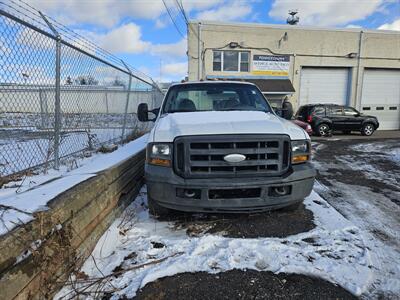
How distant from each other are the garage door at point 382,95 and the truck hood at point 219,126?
890 inches

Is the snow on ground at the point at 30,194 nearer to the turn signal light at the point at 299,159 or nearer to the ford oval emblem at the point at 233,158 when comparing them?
the ford oval emblem at the point at 233,158

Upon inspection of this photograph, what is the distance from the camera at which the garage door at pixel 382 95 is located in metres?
23.3

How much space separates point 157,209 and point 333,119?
16.4 metres

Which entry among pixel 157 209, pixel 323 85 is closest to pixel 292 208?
pixel 157 209

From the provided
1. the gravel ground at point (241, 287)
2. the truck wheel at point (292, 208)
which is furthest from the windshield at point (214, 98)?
the gravel ground at point (241, 287)

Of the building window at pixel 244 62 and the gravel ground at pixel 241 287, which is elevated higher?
the building window at pixel 244 62

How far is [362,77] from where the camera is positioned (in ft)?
74.8

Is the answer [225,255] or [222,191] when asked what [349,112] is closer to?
[222,191]

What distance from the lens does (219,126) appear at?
3.60 meters

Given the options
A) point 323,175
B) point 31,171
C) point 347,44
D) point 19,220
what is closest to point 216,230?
point 19,220

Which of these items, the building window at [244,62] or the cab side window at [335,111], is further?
the building window at [244,62]

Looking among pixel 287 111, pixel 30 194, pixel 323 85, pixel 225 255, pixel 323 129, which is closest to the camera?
pixel 30 194

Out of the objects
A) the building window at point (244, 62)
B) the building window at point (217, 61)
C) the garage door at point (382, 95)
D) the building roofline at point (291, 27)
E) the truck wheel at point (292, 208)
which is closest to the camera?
the truck wheel at point (292, 208)

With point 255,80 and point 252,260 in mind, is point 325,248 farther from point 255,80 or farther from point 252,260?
point 255,80
